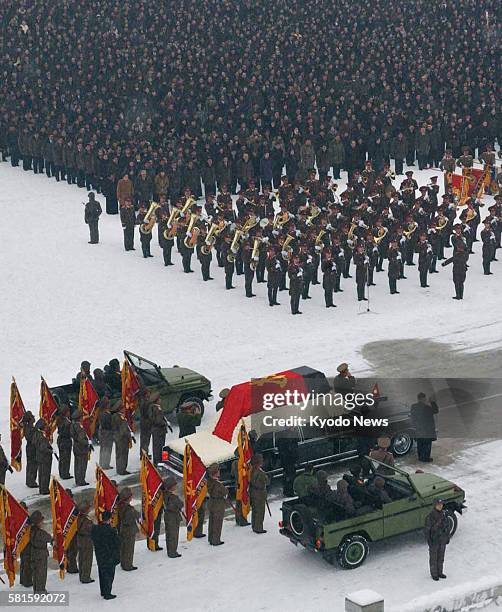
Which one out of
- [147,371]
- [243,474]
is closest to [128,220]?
[147,371]

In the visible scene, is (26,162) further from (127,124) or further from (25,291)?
(25,291)

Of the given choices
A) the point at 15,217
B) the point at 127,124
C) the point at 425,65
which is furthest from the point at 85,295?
the point at 425,65

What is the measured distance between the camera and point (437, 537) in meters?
20.7

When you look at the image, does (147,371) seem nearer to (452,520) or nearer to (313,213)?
(452,520)

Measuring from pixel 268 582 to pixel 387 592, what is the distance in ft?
5.73

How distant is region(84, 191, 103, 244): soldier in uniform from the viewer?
39250 millimetres

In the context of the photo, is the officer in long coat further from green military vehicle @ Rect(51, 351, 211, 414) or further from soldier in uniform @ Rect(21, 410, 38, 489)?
soldier in uniform @ Rect(21, 410, 38, 489)

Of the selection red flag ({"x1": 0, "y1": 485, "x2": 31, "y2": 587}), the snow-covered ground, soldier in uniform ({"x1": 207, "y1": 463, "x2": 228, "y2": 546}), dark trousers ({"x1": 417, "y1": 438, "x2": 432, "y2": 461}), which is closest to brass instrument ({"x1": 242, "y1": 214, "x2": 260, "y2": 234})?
the snow-covered ground

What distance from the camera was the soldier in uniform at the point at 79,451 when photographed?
81.0 ft

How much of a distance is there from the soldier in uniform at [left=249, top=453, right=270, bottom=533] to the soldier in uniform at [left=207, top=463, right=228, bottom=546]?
0.45m

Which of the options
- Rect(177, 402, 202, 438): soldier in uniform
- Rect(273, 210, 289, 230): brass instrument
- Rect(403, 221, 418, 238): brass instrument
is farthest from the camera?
Rect(403, 221, 418, 238): brass instrument

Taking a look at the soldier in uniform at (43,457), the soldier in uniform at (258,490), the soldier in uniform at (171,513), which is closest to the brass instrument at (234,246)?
the soldier in uniform at (43,457)

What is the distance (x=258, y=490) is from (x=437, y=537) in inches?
127

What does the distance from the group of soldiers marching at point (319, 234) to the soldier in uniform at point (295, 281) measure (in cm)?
2
